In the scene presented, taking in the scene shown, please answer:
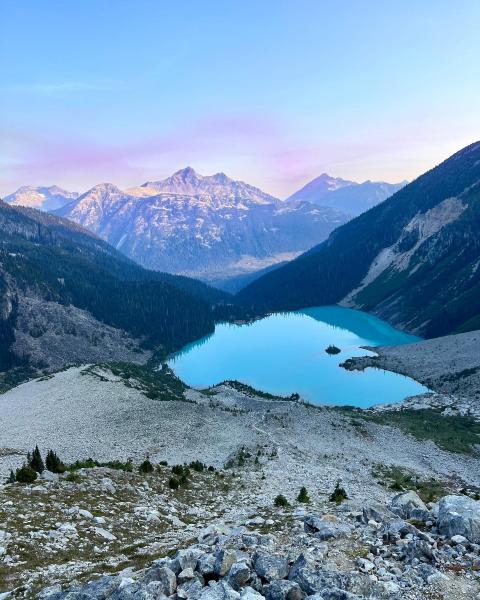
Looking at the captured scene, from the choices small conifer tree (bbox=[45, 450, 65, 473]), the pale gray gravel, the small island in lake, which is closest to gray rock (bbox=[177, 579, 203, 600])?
the pale gray gravel

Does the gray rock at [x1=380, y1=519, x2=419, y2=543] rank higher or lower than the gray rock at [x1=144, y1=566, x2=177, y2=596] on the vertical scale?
lower

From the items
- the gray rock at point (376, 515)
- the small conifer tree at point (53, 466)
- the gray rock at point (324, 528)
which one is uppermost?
the gray rock at point (324, 528)

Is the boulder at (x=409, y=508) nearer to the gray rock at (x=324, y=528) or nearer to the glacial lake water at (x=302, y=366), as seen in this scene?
the gray rock at (x=324, y=528)

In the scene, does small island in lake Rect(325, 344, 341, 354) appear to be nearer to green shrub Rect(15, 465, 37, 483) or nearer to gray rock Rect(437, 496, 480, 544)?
green shrub Rect(15, 465, 37, 483)

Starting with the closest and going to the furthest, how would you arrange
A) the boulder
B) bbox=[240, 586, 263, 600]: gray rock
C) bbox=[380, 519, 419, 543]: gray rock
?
bbox=[240, 586, 263, 600]: gray rock < bbox=[380, 519, 419, 543]: gray rock < the boulder

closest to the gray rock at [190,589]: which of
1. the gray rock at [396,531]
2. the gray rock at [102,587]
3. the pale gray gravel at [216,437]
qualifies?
the gray rock at [102,587]

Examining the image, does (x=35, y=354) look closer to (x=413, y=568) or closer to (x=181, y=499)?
(x=181, y=499)

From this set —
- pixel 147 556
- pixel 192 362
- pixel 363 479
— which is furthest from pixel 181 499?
pixel 192 362
